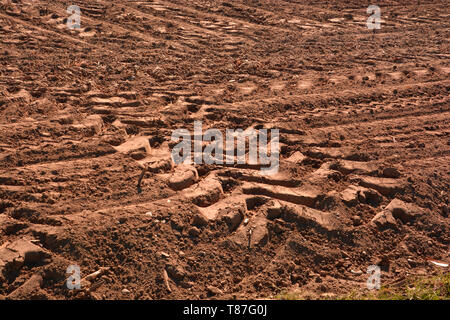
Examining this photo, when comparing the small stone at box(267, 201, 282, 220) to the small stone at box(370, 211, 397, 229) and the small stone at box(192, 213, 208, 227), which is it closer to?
the small stone at box(192, 213, 208, 227)

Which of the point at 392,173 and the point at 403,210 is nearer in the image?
the point at 403,210

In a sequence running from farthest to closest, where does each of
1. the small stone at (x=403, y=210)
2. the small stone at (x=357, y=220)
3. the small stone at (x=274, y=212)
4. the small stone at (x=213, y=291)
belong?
the small stone at (x=403, y=210), the small stone at (x=357, y=220), the small stone at (x=274, y=212), the small stone at (x=213, y=291)

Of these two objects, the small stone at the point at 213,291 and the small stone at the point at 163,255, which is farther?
the small stone at the point at 163,255

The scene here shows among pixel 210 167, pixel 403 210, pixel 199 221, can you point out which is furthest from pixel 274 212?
pixel 403 210

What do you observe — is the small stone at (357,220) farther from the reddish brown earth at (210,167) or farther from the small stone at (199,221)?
the small stone at (199,221)

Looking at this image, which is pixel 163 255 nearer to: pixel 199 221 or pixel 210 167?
pixel 199 221

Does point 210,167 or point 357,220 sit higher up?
point 210,167

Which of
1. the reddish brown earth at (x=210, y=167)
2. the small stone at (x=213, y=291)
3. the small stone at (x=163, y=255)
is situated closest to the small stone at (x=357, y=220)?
the reddish brown earth at (x=210, y=167)

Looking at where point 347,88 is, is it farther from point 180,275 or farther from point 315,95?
point 180,275
